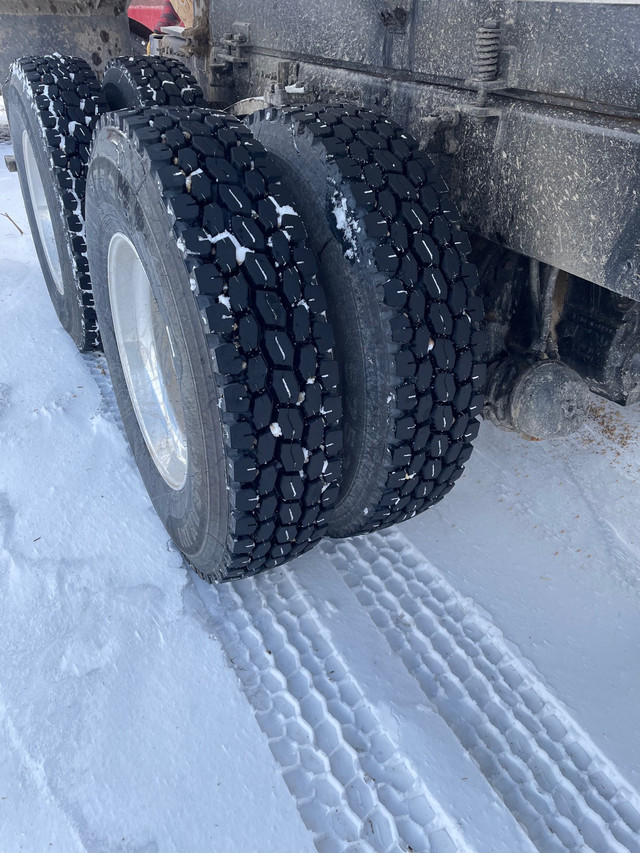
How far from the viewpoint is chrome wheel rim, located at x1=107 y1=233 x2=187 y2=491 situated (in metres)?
2.24

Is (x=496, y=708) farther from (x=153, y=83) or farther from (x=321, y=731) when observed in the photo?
(x=153, y=83)

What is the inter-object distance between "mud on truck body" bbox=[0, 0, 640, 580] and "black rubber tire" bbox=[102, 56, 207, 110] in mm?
621

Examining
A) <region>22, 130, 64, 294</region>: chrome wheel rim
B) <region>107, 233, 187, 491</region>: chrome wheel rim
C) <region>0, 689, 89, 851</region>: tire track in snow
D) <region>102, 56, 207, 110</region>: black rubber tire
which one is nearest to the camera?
<region>0, 689, 89, 851</region>: tire track in snow

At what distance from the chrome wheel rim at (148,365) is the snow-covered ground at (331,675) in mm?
210

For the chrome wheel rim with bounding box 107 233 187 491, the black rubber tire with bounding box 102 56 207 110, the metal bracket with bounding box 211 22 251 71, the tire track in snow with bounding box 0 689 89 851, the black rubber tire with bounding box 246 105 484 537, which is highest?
the metal bracket with bounding box 211 22 251 71

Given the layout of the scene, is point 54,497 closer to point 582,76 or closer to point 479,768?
point 479,768

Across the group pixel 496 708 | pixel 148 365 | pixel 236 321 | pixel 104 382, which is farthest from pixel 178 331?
pixel 104 382

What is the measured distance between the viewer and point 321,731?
1.68 m

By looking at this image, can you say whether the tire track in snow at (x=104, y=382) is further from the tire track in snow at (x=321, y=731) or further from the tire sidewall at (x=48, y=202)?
the tire track in snow at (x=321, y=731)

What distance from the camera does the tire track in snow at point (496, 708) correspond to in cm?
156

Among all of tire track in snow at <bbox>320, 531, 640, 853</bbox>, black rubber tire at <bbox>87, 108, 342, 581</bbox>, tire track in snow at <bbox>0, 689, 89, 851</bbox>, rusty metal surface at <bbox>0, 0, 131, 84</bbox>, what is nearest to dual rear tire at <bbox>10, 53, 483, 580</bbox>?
black rubber tire at <bbox>87, 108, 342, 581</bbox>

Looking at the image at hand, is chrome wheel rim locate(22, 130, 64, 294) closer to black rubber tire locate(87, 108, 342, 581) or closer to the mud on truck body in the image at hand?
the mud on truck body

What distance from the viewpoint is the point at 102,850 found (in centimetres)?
144

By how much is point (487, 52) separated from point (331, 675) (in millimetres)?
1554
